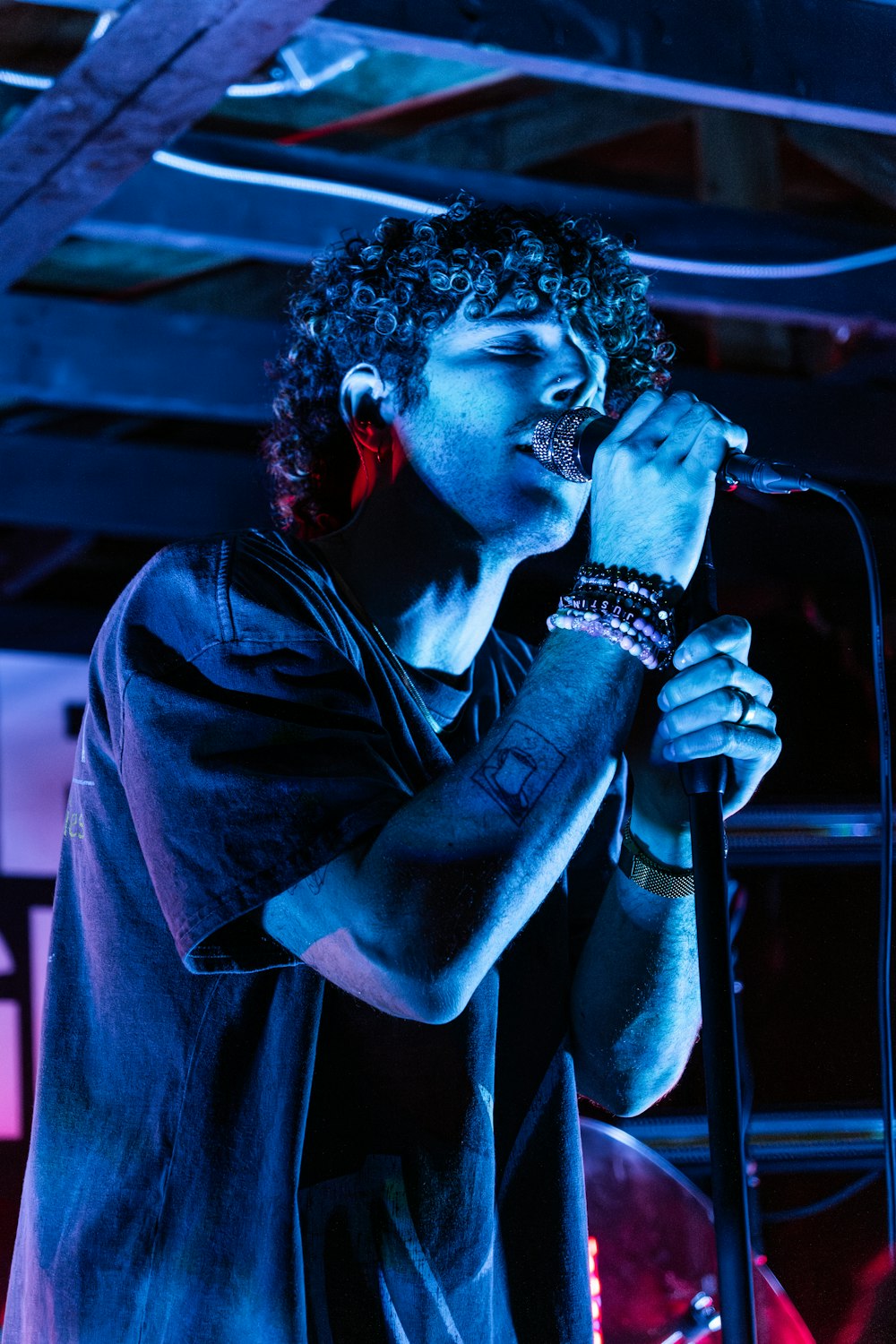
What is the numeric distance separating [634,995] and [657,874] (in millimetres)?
138

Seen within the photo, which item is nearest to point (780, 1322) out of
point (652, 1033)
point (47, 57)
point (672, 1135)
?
point (672, 1135)

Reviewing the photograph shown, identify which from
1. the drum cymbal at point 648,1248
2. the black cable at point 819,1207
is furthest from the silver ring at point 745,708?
the black cable at point 819,1207

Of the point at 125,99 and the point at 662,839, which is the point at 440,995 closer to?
the point at 662,839

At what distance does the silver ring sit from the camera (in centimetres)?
120

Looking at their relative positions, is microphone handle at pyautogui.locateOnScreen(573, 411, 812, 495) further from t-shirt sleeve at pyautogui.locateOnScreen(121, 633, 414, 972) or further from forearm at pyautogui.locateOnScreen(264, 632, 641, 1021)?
t-shirt sleeve at pyautogui.locateOnScreen(121, 633, 414, 972)

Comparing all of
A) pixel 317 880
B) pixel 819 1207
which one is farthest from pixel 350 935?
pixel 819 1207

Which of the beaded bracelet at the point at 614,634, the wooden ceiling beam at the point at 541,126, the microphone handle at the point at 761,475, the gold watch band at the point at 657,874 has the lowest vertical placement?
the gold watch band at the point at 657,874

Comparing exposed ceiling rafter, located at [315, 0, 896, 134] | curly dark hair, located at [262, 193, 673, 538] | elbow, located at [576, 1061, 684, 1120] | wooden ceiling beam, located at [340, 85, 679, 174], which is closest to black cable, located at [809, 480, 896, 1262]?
elbow, located at [576, 1061, 684, 1120]

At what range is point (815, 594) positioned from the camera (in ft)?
14.7

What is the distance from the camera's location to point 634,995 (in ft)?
5.23

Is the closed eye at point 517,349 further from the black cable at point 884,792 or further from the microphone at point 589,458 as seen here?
the black cable at point 884,792

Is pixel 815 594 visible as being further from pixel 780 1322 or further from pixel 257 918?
pixel 257 918

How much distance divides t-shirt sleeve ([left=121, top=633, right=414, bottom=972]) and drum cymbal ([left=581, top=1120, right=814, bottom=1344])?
1627mm

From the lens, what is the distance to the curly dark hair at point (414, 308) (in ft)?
6.01
